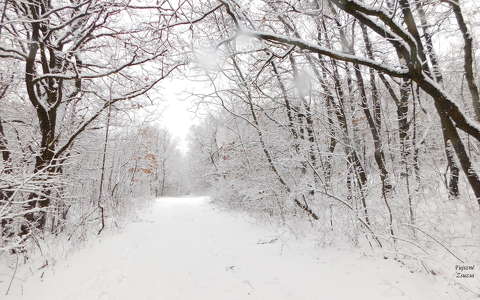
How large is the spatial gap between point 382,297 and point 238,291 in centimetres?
A: 188

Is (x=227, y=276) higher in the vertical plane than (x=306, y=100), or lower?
lower

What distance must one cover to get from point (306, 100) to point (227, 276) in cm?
451

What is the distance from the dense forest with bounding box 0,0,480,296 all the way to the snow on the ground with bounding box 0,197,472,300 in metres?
0.49

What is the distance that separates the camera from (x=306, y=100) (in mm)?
6652

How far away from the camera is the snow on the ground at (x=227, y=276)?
351 centimetres

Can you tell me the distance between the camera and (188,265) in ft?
16.3

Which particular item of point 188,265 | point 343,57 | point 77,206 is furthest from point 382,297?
point 77,206

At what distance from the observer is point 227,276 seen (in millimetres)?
4340

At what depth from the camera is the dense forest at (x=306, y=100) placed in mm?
3432

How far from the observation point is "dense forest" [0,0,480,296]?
3.43 m

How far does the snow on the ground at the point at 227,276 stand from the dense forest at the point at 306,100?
493 mm

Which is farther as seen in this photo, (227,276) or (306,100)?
(306,100)

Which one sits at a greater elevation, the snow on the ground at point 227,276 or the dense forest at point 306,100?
the dense forest at point 306,100

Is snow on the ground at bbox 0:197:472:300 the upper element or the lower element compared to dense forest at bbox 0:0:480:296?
lower
